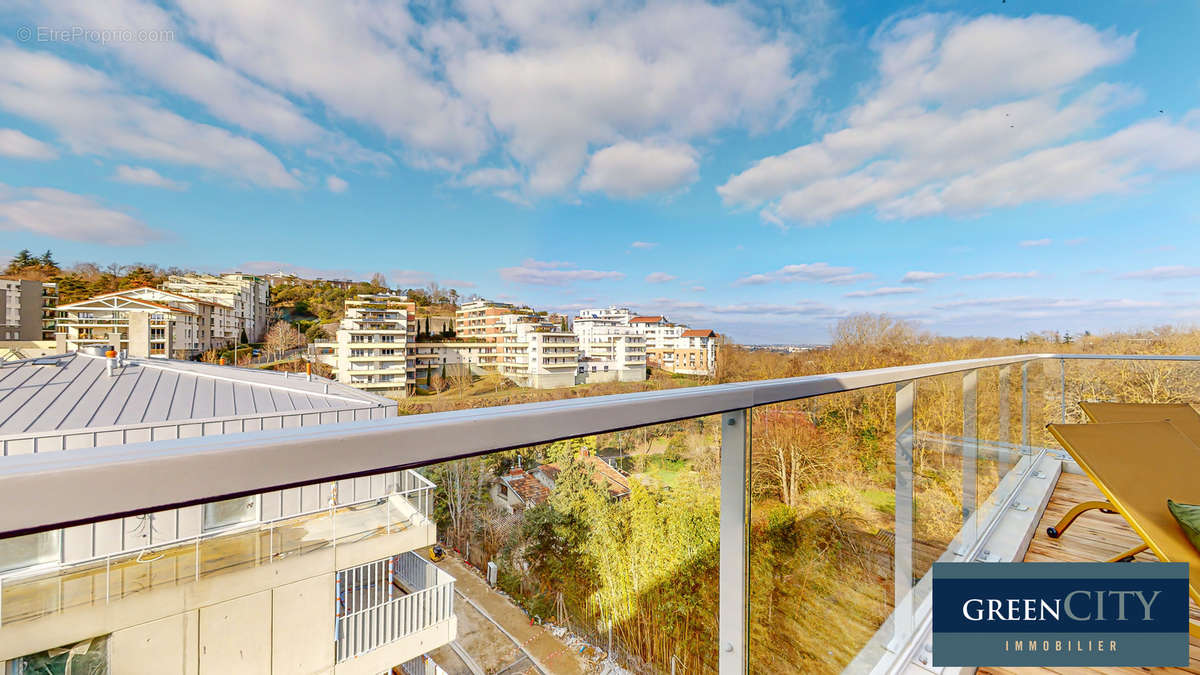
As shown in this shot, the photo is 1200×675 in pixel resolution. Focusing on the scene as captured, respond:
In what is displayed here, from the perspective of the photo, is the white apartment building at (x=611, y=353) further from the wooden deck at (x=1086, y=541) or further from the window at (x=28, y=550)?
the window at (x=28, y=550)

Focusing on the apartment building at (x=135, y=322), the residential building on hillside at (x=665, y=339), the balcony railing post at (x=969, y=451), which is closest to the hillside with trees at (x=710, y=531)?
the balcony railing post at (x=969, y=451)

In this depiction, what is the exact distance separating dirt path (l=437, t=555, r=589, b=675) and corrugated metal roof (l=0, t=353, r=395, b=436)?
2986 millimetres

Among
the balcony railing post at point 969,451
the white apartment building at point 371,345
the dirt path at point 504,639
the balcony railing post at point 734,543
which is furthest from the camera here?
the white apartment building at point 371,345

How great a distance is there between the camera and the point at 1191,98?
442 inches

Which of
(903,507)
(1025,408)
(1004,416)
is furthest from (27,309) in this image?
(1025,408)

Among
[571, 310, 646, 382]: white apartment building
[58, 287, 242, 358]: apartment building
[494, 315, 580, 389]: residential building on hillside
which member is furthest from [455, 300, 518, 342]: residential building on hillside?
[58, 287, 242, 358]: apartment building

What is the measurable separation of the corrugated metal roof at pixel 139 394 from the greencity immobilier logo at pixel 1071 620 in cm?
344

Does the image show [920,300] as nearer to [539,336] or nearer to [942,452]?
[539,336]

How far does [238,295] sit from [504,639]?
467 inches

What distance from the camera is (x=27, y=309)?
6672 millimetres

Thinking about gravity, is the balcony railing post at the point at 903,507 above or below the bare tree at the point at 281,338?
below

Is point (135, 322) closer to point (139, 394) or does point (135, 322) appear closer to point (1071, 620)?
point (139, 394)

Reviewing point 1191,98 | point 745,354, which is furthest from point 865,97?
point 745,354

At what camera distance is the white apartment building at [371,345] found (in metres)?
10.3
